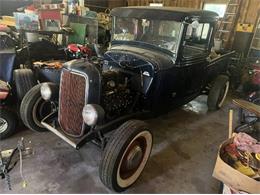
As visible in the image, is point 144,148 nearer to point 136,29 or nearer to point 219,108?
point 136,29

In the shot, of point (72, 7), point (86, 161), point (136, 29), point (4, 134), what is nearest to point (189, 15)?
point (136, 29)

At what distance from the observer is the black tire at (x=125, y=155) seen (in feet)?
6.12

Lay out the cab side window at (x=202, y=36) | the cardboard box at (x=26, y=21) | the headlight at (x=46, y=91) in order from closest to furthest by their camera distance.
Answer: the headlight at (x=46, y=91) < the cab side window at (x=202, y=36) < the cardboard box at (x=26, y=21)

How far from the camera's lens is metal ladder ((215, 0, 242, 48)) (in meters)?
6.19

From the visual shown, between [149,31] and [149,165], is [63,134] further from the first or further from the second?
[149,31]

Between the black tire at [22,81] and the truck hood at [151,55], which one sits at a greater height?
the truck hood at [151,55]

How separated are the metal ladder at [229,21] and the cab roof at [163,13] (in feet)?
12.0

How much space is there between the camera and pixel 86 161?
248cm

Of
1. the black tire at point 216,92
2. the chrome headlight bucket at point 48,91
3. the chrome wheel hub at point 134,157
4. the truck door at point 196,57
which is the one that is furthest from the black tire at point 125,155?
the black tire at point 216,92

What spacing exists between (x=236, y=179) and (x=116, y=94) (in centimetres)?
146

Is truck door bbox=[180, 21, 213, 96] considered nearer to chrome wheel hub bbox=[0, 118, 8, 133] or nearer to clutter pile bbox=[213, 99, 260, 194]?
clutter pile bbox=[213, 99, 260, 194]

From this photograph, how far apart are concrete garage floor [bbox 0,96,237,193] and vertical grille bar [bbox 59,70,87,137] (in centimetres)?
41

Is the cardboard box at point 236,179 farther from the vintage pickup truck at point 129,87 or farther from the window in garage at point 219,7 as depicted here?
the window in garage at point 219,7

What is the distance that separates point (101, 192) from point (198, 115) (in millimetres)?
2384
